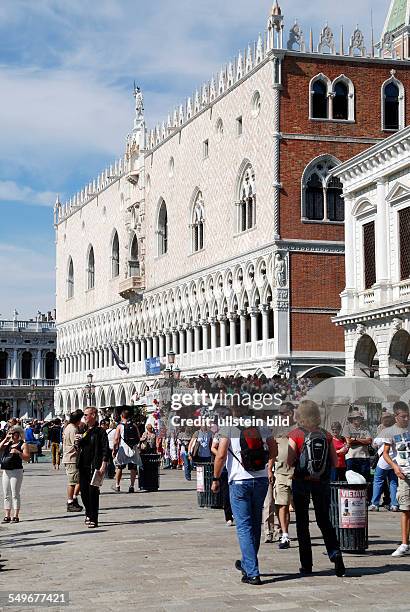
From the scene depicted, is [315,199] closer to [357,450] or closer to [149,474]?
[149,474]

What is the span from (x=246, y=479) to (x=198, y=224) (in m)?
38.5

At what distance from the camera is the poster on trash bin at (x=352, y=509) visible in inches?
457

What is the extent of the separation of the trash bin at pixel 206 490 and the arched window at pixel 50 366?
79.6 meters

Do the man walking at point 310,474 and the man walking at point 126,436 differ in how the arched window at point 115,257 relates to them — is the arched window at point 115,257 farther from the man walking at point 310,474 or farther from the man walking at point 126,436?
the man walking at point 310,474

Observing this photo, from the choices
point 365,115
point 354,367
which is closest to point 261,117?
point 365,115

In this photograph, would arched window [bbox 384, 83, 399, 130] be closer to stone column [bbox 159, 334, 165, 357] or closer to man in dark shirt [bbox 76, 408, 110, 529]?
stone column [bbox 159, 334, 165, 357]

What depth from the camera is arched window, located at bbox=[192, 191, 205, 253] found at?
47562 mm

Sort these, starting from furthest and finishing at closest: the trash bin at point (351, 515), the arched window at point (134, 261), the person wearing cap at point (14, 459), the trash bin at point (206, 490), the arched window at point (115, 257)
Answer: the arched window at point (115, 257)
the arched window at point (134, 261)
the trash bin at point (206, 490)
the person wearing cap at point (14, 459)
the trash bin at point (351, 515)

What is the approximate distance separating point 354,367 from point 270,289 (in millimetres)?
7824

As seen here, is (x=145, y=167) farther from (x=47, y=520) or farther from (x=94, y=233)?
(x=47, y=520)

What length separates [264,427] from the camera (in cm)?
1028

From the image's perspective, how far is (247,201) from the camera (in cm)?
4216

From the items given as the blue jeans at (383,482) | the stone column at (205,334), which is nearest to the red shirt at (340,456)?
the blue jeans at (383,482)

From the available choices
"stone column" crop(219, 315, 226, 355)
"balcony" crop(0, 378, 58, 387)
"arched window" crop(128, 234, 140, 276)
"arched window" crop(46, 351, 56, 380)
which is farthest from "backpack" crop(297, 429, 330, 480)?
"arched window" crop(46, 351, 56, 380)
